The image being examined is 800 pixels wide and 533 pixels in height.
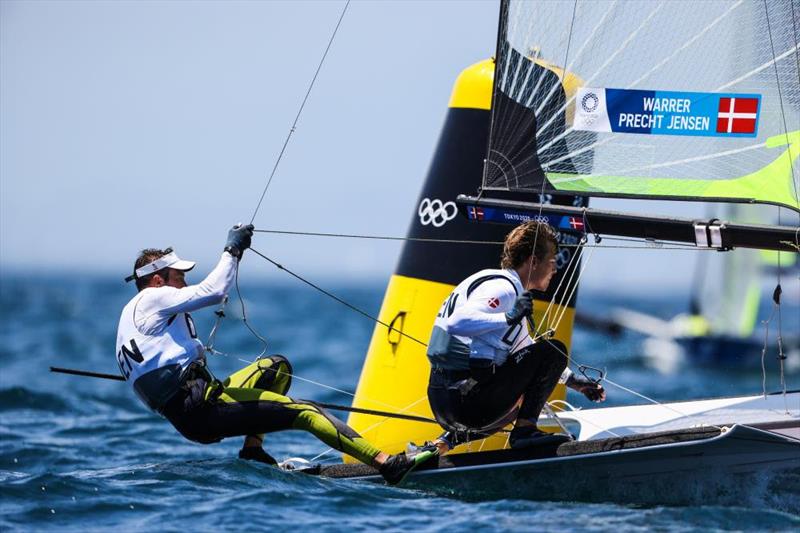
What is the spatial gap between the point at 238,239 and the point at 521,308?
1.22m

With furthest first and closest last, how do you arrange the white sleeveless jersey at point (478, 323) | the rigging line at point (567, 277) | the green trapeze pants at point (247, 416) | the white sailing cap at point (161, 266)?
the rigging line at point (567, 277) < the white sailing cap at point (161, 266) < the green trapeze pants at point (247, 416) < the white sleeveless jersey at point (478, 323)

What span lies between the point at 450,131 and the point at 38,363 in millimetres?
9178

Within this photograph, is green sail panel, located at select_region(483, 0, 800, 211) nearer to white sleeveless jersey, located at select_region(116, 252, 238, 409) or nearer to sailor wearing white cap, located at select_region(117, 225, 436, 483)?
sailor wearing white cap, located at select_region(117, 225, 436, 483)

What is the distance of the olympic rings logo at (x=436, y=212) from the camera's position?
6.55 m

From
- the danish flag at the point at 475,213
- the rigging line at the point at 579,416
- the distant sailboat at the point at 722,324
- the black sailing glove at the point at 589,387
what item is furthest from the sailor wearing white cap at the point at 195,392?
the distant sailboat at the point at 722,324

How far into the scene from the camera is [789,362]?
21.8m

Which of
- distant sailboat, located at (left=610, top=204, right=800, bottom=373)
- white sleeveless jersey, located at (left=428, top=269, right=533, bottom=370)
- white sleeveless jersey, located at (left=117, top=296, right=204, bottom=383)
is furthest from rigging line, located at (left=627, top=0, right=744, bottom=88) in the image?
distant sailboat, located at (left=610, top=204, right=800, bottom=373)

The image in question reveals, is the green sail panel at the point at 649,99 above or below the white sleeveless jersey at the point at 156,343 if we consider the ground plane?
above

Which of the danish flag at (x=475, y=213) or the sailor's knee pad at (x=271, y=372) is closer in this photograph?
the sailor's knee pad at (x=271, y=372)

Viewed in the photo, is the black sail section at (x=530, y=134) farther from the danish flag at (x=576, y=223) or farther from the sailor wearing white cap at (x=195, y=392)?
the sailor wearing white cap at (x=195, y=392)

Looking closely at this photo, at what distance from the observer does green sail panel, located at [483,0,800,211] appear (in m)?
5.59

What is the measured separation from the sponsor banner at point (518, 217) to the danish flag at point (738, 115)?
0.79 metres

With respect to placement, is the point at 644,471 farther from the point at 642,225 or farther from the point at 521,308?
the point at 642,225

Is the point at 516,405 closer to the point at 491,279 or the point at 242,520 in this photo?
the point at 491,279
